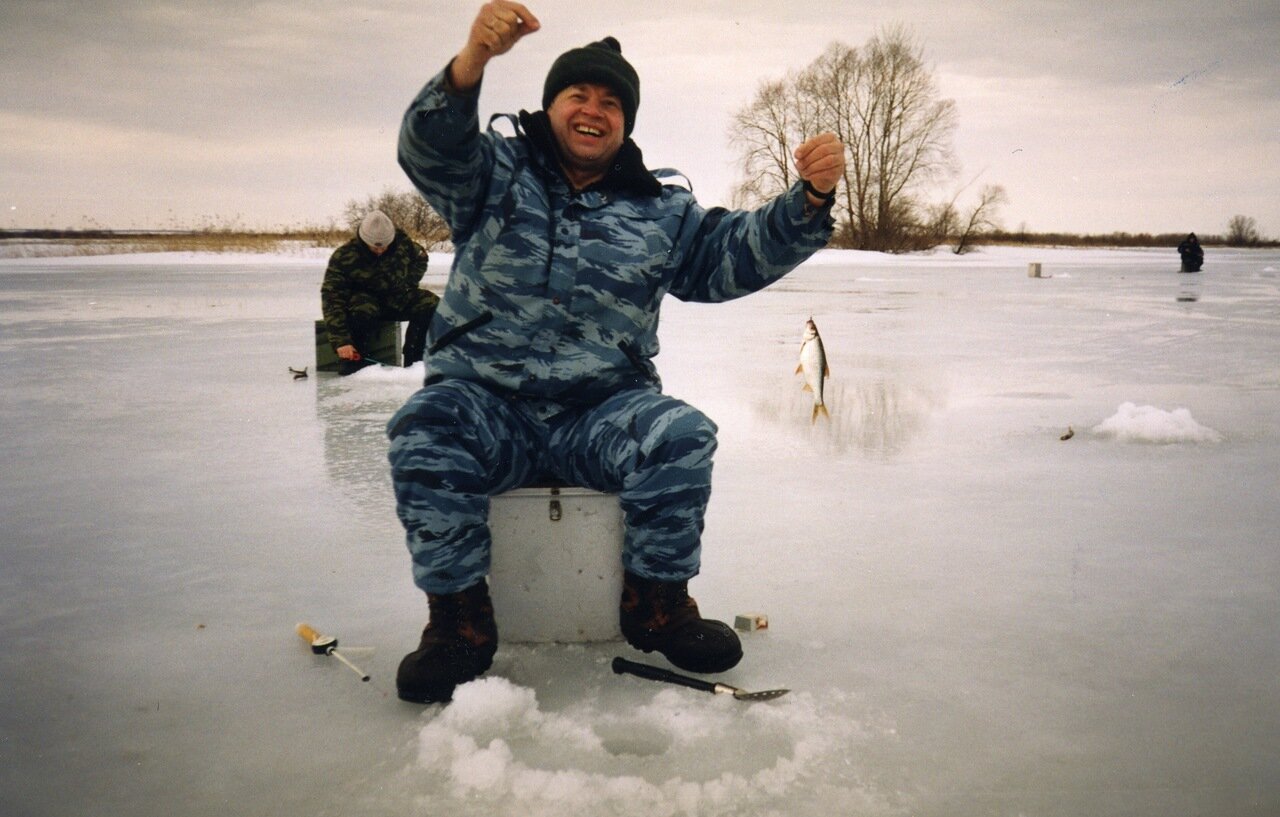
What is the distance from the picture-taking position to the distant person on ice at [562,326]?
2.15m

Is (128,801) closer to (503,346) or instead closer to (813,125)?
(503,346)

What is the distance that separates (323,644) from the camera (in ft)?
7.37

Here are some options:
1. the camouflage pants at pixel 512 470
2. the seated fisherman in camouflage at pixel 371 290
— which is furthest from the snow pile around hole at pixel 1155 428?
the seated fisherman in camouflage at pixel 371 290

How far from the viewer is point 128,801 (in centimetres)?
169

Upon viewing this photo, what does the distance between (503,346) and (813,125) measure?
37214mm

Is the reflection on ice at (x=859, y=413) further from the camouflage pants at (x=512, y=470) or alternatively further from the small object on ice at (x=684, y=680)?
the small object on ice at (x=684, y=680)

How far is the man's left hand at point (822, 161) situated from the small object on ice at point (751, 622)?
3.42ft

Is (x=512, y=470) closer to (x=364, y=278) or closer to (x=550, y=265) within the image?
(x=550, y=265)

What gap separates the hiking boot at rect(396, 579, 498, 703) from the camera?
2.03 m

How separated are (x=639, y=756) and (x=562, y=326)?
1.02 meters

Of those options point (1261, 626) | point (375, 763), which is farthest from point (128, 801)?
point (1261, 626)

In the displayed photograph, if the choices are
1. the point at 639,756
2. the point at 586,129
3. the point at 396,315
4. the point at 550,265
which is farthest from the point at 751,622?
the point at 396,315

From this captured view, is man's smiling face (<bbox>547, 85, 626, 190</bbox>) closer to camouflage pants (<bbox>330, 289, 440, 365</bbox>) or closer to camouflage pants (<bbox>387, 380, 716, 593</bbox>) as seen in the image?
camouflage pants (<bbox>387, 380, 716, 593</bbox>)

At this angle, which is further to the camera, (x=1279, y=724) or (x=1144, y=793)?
(x=1279, y=724)
